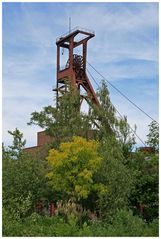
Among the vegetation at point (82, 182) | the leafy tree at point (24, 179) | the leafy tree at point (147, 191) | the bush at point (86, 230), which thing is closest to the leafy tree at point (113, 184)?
the vegetation at point (82, 182)

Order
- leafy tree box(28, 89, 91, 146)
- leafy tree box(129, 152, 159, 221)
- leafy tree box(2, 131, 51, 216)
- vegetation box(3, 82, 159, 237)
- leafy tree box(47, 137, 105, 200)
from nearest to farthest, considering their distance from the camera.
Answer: vegetation box(3, 82, 159, 237) → leafy tree box(2, 131, 51, 216) → leafy tree box(47, 137, 105, 200) → leafy tree box(129, 152, 159, 221) → leafy tree box(28, 89, 91, 146)

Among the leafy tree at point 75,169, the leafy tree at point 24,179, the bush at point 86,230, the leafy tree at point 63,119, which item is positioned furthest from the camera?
the leafy tree at point 63,119

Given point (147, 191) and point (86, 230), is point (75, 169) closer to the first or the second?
point (147, 191)

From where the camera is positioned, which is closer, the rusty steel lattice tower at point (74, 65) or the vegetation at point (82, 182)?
the vegetation at point (82, 182)

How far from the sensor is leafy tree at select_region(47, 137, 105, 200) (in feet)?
38.6

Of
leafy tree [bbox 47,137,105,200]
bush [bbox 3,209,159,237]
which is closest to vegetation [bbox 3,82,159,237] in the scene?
leafy tree [bbox 47,137,105,200]

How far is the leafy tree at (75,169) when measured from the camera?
11.8m

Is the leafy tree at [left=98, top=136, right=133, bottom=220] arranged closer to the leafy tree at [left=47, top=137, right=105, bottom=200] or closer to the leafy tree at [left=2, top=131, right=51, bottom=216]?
the leafy tree at [left=47, top=137, right=105, bottom=200]

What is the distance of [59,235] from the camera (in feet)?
21.8

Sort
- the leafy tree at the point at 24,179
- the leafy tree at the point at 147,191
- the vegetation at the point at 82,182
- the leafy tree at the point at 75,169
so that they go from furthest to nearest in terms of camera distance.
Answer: the leafy tree at the point at 147,191 → the leafy tree at the point at 75,169 → the leafy tree at the point at 24,179 → the vegetation at the point at 82,182

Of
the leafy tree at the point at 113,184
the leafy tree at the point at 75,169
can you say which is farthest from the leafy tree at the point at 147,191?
the leafy tree at the point at 75,169

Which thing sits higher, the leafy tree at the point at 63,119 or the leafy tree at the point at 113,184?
the leafy tree at the point at 63,119

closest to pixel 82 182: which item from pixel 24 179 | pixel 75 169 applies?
pixel 75 169

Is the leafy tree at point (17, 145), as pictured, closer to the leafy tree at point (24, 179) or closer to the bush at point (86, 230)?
the leafy tree at point (24, 179)
